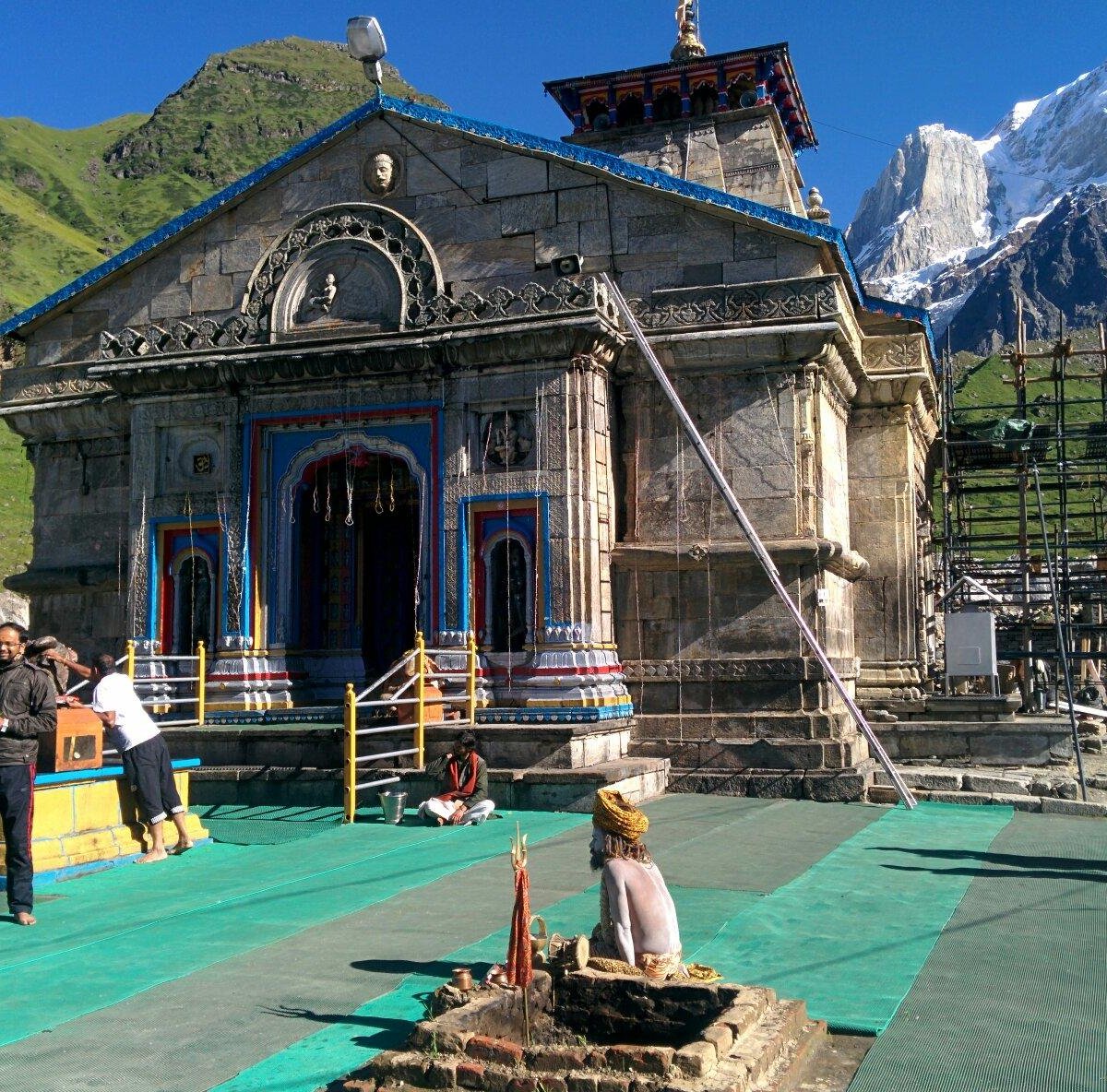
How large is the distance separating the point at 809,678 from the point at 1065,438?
879 centimetres

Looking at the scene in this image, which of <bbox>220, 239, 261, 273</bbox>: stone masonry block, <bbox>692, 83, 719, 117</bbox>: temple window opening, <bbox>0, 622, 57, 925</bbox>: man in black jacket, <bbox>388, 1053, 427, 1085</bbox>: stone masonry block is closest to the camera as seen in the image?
<bbox>388, 1053, 427, 1085</bbox>: stone masonry block

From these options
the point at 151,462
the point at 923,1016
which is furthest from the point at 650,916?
the point at 151,462

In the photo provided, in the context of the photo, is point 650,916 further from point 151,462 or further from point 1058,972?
point 151,462

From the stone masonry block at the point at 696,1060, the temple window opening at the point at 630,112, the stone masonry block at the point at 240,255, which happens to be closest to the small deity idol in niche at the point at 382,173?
the stone masonry block at the point at 240,255

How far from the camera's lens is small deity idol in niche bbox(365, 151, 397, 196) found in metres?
18.3

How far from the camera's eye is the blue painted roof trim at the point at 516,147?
1686 cm

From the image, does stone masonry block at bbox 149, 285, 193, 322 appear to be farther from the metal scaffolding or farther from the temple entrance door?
the metal scaffolding

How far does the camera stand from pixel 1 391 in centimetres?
2098

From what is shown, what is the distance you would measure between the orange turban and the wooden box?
6.19 meters

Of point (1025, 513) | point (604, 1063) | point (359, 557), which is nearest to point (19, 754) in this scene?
point (604, 1063)

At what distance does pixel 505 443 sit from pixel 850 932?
9.49 metres

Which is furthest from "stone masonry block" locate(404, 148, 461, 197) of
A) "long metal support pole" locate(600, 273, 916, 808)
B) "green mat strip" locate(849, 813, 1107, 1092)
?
"green mat strip" locate(849, 813, 1107, 1092)

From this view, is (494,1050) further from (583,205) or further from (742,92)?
(742,92)

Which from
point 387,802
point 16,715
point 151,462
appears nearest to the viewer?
point 16,715
